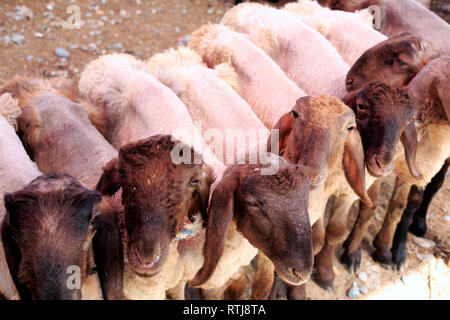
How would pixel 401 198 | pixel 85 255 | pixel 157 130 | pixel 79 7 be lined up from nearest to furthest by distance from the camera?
pixel 85 255 → pixel 157 130 → pixel 401 198 → pixel 79 7

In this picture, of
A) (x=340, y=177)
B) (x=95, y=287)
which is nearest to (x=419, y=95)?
(x=340, y=177)

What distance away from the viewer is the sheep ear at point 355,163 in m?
2.38

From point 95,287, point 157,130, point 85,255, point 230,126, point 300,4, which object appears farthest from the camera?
point 300,4

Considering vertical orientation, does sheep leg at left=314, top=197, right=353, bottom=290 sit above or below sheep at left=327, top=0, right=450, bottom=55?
below

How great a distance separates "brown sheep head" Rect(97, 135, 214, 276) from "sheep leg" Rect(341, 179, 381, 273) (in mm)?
2401

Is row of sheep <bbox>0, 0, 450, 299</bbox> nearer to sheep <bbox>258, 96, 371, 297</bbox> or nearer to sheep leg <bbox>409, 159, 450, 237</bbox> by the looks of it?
sheep <bbox>258, 96, 371, 297</bbox>

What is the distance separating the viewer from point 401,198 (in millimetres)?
3717

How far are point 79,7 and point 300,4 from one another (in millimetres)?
2707

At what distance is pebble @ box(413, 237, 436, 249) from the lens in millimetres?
4127

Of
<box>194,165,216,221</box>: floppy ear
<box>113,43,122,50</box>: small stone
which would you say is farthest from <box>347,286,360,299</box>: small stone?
<box>113,43,122,50</box>: small stone

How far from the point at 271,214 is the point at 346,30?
281cm

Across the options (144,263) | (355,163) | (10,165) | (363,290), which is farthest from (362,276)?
(10,165)

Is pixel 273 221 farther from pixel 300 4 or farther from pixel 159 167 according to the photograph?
pixel 300 4
